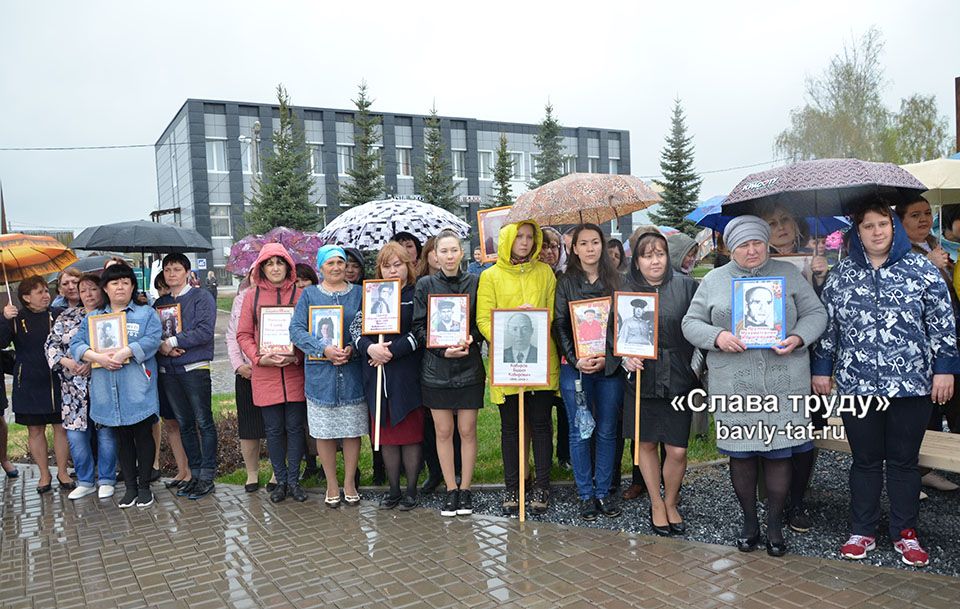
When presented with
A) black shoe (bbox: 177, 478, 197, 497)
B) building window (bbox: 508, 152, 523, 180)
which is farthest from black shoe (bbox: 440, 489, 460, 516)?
building window (bbox: 508, 152, 523, 180)

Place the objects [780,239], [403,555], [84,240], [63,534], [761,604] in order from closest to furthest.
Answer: [761,604], [403,555], [780,239], [63,534], [84,240]

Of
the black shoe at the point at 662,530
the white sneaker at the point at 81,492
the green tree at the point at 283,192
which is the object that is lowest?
the white sneaker at the point at 81,492

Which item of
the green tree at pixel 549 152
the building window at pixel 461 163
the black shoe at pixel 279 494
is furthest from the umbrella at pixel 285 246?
the building window at pixel 461 163

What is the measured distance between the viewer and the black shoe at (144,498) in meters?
6.13

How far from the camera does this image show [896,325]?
163 inches

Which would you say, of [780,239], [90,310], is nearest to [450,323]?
[780,239]

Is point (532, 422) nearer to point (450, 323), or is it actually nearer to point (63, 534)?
point (450, 323)

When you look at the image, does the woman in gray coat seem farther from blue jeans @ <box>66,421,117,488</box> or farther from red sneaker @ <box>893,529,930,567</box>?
blue jeans @ <box>66,421,117,488</box>

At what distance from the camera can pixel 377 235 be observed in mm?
6973

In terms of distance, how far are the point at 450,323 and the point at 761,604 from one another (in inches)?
110

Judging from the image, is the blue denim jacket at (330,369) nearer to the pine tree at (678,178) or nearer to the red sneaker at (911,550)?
the red sneaker at (911,550)

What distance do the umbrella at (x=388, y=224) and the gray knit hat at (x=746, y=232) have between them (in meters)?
2.92

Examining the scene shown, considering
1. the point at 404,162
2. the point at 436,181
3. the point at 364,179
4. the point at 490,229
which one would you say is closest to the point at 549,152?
the point at 436,181

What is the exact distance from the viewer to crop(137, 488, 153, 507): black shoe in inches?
241
